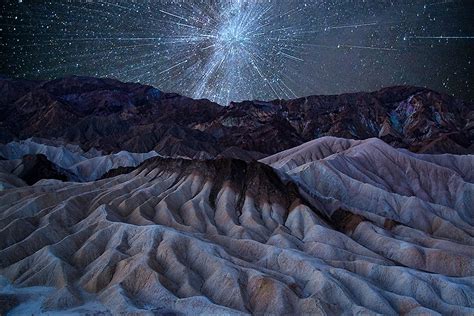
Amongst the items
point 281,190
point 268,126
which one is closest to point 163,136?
point 268,126

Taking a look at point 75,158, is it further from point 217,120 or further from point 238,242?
point 238,242

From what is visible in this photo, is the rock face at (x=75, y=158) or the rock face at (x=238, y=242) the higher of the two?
the rock face at (x=75, y=158)

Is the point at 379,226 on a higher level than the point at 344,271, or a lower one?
higher

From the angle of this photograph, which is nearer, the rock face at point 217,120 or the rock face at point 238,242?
the rock face at point 238,242

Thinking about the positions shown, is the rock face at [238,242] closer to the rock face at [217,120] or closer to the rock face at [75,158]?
the rock face at [75,158]

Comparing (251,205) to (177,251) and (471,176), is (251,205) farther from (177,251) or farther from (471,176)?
(471,176)

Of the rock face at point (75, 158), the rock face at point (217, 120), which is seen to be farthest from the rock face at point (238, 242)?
the rock face at point (217, 120)
